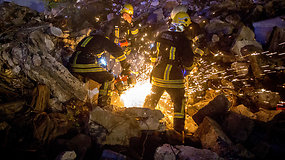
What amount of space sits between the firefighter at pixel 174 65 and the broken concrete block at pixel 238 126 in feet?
3.16

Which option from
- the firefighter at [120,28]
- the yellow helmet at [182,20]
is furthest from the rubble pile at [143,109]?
the yellow helmet at [182,20]

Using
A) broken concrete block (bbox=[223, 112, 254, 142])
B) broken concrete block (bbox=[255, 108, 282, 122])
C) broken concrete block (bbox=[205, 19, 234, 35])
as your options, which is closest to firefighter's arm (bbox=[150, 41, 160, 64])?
broken concrete block (bbox=[223, 112, 254, 142])

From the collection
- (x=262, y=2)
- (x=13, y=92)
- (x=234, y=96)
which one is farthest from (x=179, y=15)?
(x=262, y=2)

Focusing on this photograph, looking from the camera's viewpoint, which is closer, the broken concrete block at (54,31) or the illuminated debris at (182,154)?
the illuminated debris at (182,154)

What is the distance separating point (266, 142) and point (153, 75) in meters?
2.31

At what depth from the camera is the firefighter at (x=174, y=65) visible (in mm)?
3207

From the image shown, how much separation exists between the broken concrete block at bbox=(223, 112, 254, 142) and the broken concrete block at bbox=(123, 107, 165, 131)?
118 centimetres

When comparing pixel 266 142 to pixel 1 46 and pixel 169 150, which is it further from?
pixel 1 46

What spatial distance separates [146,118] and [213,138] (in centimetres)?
124

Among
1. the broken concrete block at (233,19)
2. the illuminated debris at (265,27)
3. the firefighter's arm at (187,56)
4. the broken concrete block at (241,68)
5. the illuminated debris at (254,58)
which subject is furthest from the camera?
the broken concrete block at (233,19)

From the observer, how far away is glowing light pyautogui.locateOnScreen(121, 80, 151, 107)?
4852mm

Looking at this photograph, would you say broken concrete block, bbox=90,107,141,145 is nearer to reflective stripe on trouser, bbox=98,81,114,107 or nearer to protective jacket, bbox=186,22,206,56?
reflective stripe on trouser, bbox=98,81,114,107

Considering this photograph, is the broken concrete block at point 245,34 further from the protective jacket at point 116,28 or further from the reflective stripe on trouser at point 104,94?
the reflective stripe on trouser at point 104,94

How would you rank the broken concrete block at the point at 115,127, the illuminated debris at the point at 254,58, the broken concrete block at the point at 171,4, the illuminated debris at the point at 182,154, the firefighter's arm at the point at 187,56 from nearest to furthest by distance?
the illuminated debris at the point at 182,154, the broken concrete block at the point at 115,127, the firefighter's arm at the point at 187,56, the illuminated debris at the point at 254,58, the broken concrete block at the point at 171,4
